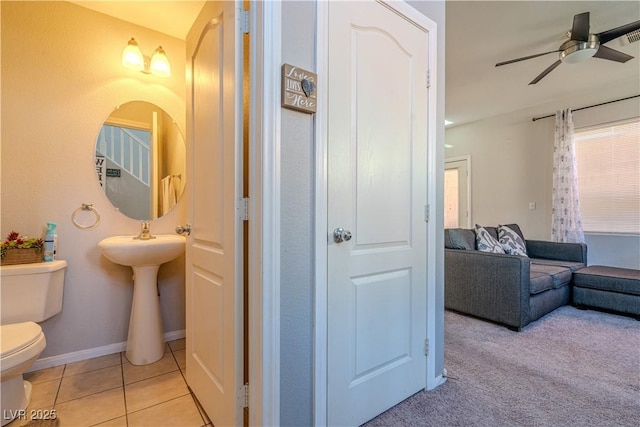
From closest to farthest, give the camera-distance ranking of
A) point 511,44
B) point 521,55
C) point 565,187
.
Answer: point 511,44 → point 521,55 → point 565,187

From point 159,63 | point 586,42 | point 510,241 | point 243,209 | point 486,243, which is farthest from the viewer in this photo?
point 510,241

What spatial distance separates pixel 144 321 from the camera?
193 cm

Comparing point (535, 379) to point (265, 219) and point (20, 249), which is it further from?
point (20, 249)

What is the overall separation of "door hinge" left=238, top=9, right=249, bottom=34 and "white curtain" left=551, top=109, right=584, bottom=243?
4.48m

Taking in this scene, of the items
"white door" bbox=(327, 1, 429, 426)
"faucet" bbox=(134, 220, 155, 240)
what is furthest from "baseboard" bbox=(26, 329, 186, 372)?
"white door" bbox=(327, 1, 429, 426)

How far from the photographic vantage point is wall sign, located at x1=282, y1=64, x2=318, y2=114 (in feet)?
3.61

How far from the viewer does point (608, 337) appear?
233cm

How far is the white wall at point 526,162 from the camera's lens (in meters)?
3.61

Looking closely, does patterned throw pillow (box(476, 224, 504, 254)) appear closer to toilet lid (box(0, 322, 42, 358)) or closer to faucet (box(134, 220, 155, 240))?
faucet (box(134, 220, 155, 240))

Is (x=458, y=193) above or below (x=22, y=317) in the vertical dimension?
above

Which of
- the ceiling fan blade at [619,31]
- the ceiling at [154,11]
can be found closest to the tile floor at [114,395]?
the ceiling at [154,11]

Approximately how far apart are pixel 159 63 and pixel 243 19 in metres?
1.29

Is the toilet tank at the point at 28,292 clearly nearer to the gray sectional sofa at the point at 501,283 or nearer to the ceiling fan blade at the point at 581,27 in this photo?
the gray sectional sofa at the point at 501,283

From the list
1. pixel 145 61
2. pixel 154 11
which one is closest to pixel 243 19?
pixel 154 11
